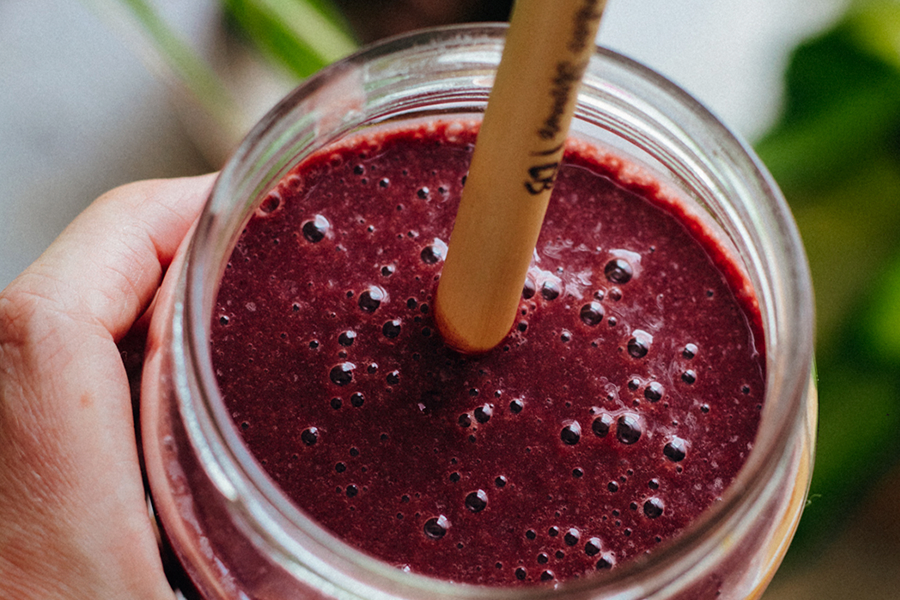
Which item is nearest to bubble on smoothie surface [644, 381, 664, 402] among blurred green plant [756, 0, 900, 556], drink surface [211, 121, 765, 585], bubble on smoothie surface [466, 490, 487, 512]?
drink surface [211, 121, 765, 585]

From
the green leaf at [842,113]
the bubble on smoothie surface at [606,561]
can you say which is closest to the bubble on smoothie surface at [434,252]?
the bubble on smoothie surface at [606,561]

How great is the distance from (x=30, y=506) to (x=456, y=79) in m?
0.41

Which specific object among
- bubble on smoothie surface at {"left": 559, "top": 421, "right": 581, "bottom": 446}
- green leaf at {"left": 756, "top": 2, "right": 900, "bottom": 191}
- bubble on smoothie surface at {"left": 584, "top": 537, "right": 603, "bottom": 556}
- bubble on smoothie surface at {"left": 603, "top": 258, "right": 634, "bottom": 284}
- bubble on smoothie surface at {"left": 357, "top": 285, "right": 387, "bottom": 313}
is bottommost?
bubble on smoothie surface at {"left": 584, "top": 537, "right": 603, "bottom": 556}

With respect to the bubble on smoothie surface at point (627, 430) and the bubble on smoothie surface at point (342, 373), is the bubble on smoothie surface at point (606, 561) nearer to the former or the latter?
the bubble on smoothie surface at point (627, 430)

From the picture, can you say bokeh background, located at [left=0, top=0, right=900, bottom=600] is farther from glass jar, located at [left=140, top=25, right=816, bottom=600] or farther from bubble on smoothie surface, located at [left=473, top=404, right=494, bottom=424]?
bubble on smoothie surface, located at [left=473, top=404, right=494, bottom=424]

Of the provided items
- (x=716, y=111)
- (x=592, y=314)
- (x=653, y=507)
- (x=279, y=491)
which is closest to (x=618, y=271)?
(x=592, y=314)

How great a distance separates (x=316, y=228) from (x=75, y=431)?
0.67 ft

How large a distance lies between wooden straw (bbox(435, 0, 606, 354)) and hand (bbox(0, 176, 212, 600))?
0.75 feet

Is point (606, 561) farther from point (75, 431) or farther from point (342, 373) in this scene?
point (75, 431)

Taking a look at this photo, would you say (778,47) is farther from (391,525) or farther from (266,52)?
(391,525)

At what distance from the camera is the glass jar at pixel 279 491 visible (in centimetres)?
45

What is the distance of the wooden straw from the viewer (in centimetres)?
39

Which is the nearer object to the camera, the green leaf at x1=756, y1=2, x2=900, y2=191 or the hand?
the hand

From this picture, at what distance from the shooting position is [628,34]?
1272 mm
